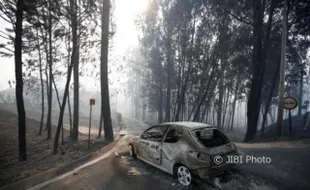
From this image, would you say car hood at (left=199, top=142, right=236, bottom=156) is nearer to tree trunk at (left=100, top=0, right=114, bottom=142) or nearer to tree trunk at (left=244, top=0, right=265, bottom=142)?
tree trunk at (left=100, top=0, right=114, bottom=142)

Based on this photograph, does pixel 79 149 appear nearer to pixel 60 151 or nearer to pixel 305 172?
pixel 60 151

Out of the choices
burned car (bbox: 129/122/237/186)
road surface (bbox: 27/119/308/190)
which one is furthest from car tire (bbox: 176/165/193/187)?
road surface (bbox: 27/119/308/190)

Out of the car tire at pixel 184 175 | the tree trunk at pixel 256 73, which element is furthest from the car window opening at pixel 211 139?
the tree trunk at pixel 256 73

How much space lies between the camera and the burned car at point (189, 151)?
4.75m

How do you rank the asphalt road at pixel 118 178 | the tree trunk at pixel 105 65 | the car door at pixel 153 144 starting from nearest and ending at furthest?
the asphalt road at pixel 118 178 → the car door at pixel 153 144 → the tree trunk at pixel 105 65

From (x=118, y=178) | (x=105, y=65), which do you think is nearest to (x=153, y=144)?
(x=118, y=178)

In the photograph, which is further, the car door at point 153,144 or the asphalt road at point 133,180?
the car door at point 153,144

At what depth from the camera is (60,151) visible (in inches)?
397

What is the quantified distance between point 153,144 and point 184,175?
4.58ft

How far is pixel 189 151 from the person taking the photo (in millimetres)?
4922

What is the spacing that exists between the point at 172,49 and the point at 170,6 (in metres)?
4.03

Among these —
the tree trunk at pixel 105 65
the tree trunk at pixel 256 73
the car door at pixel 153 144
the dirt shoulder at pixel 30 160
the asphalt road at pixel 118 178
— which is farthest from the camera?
the tree trunk at pixel 256 73

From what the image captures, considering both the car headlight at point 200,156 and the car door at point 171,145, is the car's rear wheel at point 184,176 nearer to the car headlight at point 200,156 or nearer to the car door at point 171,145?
the car door at point 171,145

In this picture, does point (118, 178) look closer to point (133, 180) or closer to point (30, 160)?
point (133, 180)
